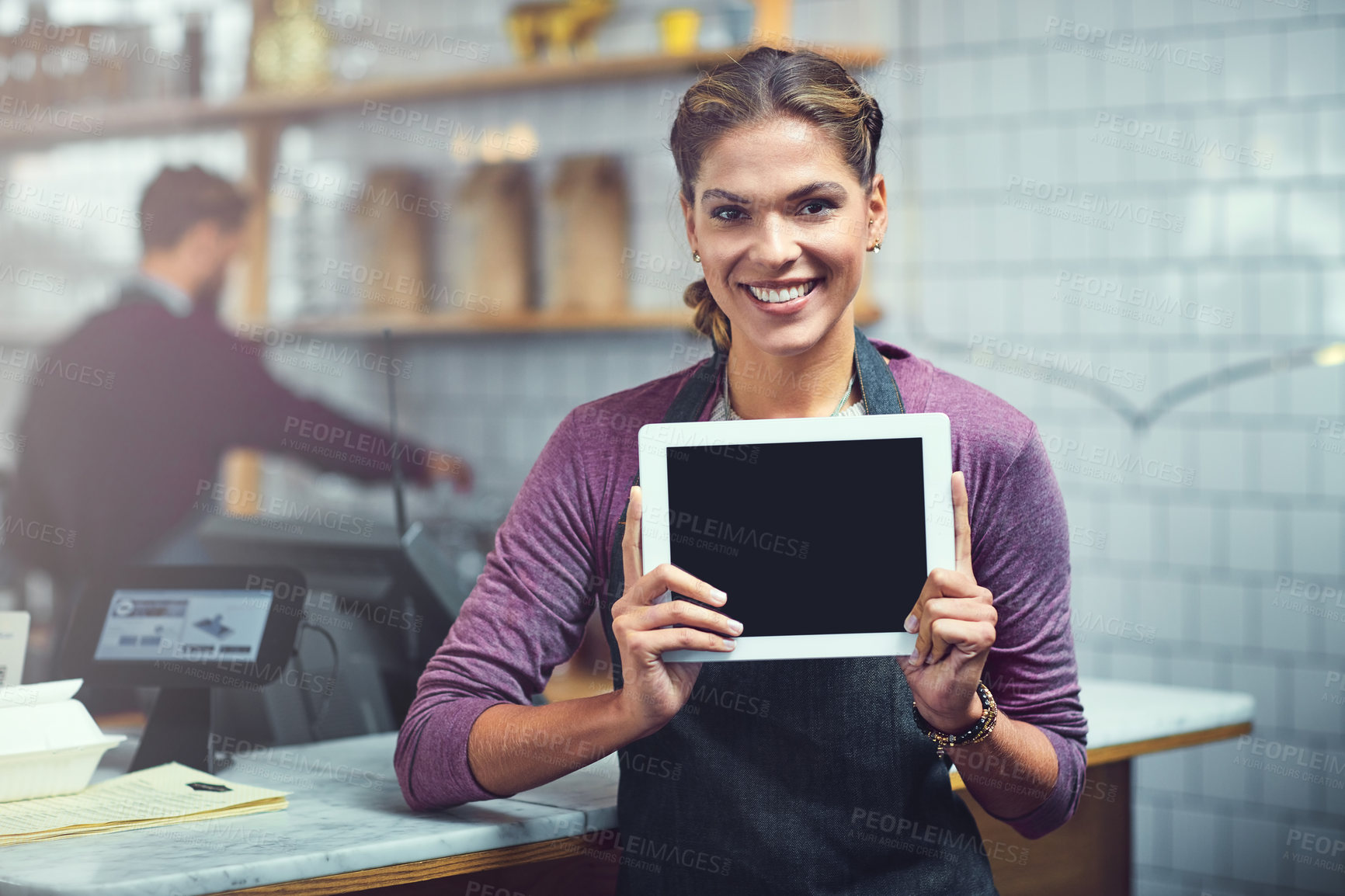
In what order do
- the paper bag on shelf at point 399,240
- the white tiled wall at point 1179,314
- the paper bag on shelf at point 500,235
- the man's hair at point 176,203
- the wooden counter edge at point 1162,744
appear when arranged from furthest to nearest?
the paper bag on shelf at point 399,240 < the paper bag on shelf at point 500,235 < the man's hair at point 176,203 < the white tiled wall at point 1179,314 < the wooden counter edge at point 1162,744

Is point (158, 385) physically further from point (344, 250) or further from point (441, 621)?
point (441, 621)

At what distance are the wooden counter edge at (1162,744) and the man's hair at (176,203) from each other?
2.44 m

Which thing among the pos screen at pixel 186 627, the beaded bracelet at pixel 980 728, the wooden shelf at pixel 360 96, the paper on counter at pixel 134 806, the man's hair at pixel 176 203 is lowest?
the paper on counter at pixel 134 806

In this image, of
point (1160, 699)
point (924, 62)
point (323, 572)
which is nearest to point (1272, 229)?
point (924, 62)

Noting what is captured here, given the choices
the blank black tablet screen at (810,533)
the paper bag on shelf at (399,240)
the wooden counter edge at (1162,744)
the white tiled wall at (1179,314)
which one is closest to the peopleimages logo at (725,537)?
the blank black tablet screen at (810,533)

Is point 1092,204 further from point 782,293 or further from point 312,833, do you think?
point 312,833

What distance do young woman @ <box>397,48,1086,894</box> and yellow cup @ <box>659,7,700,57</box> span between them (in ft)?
5.80

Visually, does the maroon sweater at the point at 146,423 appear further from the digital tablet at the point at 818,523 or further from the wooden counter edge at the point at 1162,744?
the digital tablet at the point at 818,523

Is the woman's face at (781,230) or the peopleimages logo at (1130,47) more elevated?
the peopleimages logo at (1130,47)

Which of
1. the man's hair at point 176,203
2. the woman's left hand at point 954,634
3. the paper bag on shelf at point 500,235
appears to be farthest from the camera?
the paper bag on shelf at point 500,235

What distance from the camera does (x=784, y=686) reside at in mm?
1366

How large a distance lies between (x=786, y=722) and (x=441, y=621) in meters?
0.60

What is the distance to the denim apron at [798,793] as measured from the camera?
1338 mm

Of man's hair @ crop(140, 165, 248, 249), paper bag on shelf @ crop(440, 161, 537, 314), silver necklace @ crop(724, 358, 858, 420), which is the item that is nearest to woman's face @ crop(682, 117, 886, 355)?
silver necklace @ crop(724, 358, 858, 420)
